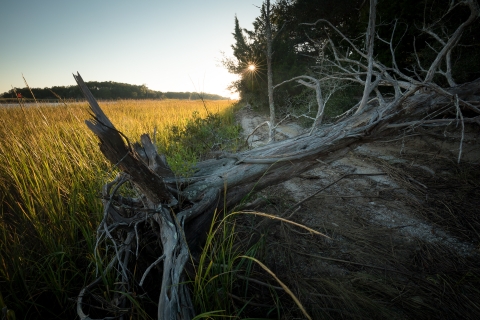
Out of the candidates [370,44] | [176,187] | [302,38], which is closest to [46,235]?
[176,187]

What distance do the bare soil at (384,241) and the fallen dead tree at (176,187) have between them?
444 mm

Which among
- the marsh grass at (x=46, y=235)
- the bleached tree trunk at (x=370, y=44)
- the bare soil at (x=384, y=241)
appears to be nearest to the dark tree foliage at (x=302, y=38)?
the bleached tree trunk at (x=370, y=44)

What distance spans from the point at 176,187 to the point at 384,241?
71.6 inches

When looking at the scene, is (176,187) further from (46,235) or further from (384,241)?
(384,241)

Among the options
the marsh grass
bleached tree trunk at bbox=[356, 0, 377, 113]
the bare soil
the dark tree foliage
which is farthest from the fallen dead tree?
the dark tree foliage

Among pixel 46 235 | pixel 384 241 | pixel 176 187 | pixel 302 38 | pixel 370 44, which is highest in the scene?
pixel 302 38

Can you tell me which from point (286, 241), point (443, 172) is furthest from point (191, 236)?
point (443, 172)

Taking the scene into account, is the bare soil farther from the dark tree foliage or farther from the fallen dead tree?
the dark tree foliage

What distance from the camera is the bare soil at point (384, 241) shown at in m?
1.13

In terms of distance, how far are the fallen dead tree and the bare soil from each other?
44 cm

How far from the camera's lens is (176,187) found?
5.42ft

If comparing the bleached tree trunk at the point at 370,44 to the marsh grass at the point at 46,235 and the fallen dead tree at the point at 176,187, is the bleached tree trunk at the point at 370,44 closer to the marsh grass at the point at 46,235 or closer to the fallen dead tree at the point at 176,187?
the fallen dead tree at the point at 176,187

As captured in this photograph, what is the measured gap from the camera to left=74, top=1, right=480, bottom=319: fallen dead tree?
1.01m

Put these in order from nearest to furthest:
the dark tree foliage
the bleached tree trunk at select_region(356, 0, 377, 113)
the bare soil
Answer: the bare soil
the bleached tree trunk at select_region(356, 0, 377, 113)
the dark tree foliage
